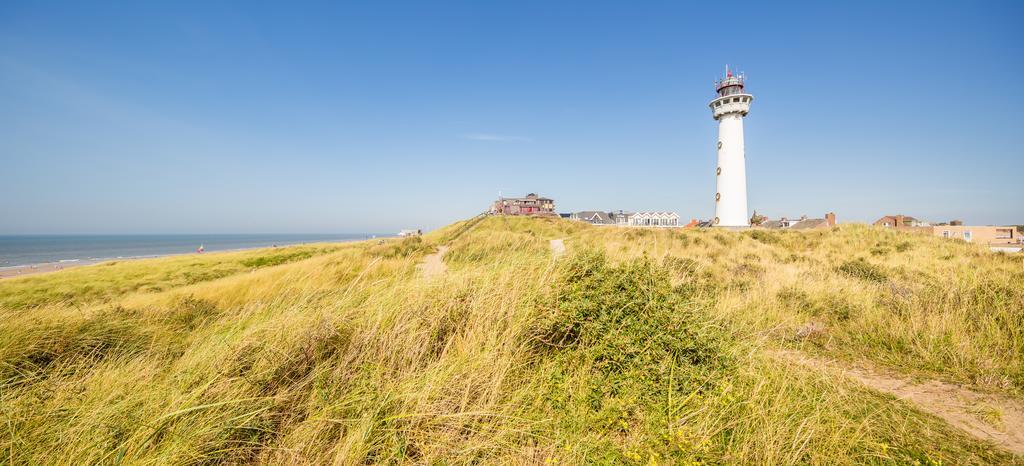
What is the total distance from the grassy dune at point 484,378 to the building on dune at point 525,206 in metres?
58.2

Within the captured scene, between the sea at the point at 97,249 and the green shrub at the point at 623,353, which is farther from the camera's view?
the sea at the point at 97,249

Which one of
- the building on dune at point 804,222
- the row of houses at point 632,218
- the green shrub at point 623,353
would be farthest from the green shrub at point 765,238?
the row of houses at point 632,218

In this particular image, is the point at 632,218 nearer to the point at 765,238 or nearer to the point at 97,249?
the point at 765,238

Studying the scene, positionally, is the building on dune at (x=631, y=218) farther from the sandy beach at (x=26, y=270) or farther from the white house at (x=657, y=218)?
the sandy beach at (x=26, y=270)

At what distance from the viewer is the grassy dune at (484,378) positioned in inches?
86.7

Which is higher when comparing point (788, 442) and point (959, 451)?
point (788, 442)

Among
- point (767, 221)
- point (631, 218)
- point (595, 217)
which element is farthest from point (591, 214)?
point (767, 221)

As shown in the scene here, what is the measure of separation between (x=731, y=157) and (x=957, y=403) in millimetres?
39152

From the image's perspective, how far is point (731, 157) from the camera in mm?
36438

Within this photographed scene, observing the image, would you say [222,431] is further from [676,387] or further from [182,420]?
[676,387]

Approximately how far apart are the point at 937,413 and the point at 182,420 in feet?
19.9

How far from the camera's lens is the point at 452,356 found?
311 cm

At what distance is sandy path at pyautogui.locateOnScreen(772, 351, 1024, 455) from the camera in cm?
290

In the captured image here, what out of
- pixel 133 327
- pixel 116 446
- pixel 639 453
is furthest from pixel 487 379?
pixel 133 327
